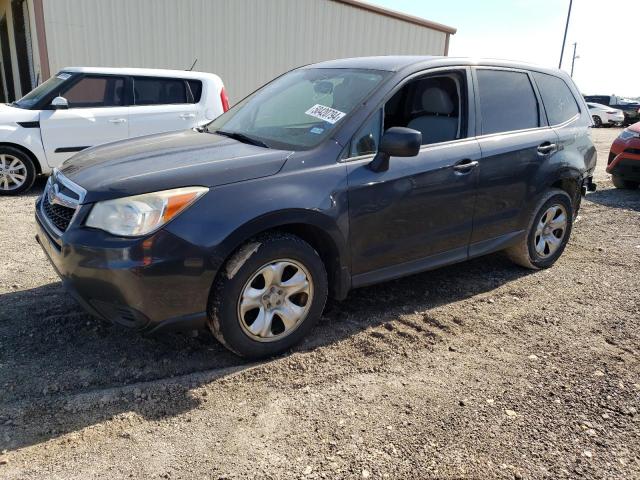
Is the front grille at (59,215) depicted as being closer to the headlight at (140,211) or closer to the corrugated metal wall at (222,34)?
the headlight at (140,211)

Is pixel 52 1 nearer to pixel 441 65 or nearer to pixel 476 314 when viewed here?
pixel 441 65

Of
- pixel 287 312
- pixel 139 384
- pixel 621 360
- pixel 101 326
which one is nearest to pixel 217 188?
pixel 287 312

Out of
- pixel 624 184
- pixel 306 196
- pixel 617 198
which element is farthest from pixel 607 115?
pixel 306 196

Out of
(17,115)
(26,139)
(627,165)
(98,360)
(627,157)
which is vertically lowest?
(98,360)

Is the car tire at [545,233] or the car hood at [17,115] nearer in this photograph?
the car tire at [545,233]

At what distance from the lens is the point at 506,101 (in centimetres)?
421

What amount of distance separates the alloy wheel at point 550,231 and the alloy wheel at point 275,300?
2.41 metres

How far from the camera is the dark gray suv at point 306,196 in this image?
271 centimetres

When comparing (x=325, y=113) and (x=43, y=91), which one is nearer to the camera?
(x=325, y=113)

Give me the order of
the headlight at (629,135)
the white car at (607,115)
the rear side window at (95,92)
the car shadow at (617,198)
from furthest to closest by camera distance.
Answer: the white car at (607,115), the headlight at (629,135), the car shadow at (617,198), the rear side window at (95,92)

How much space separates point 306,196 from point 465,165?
1328mm

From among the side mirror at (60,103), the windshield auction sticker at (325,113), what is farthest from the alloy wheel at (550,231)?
the side mirror at (60,103)

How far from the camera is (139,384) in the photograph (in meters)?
2.85

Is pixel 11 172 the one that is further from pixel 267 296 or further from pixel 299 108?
pixel 267 296
